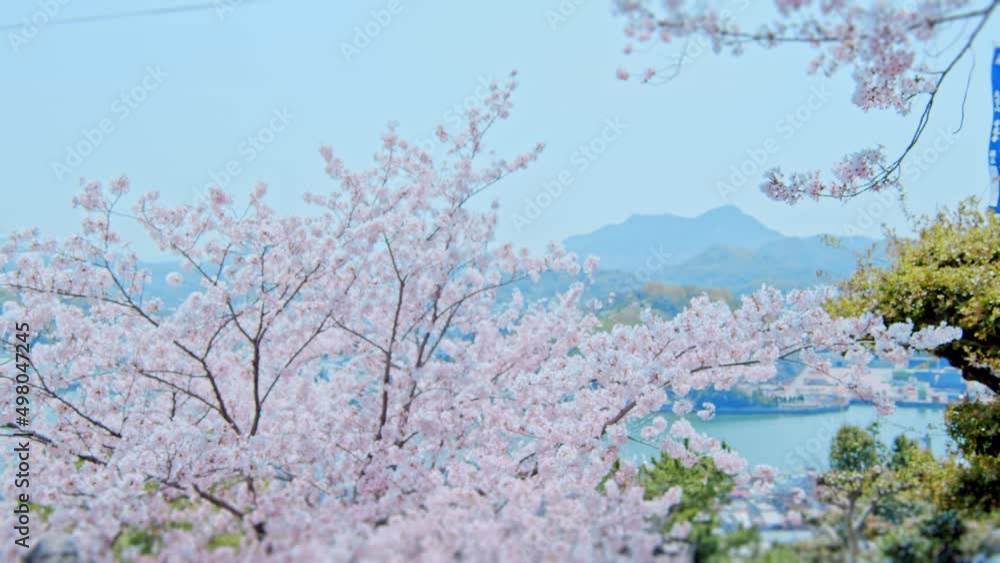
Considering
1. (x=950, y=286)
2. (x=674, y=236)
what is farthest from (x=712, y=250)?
(x=950, y=286)

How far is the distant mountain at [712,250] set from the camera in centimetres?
6981

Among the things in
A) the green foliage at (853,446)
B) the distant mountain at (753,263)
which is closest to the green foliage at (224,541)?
the green foliage at (853,446)

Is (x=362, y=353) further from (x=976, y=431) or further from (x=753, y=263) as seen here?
(x=753, y=263)

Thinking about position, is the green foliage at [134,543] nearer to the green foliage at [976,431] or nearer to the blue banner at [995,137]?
the green foliage at [976,431]

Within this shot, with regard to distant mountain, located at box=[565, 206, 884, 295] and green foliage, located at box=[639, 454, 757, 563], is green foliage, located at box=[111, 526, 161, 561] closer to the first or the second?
green foliage, located at box=[639, 454, 757, 563]

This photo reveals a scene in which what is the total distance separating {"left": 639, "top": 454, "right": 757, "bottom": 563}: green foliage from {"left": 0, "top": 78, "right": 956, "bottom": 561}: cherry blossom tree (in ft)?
0.32

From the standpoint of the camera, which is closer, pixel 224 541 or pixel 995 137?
pixel 224 541

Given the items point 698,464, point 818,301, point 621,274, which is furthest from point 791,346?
point 621,274

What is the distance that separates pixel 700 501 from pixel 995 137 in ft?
19.0

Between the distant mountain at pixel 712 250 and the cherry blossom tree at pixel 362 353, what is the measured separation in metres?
40.3

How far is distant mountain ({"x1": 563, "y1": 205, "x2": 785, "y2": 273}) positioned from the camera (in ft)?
375

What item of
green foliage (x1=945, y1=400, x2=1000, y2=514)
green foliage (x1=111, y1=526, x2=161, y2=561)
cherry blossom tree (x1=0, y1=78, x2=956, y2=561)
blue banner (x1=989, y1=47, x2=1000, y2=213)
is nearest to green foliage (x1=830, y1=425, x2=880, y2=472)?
blue banner (x1=989, y1=47, x2=1000, y2=213)

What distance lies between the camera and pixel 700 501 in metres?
2.38

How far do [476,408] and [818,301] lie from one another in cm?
191
